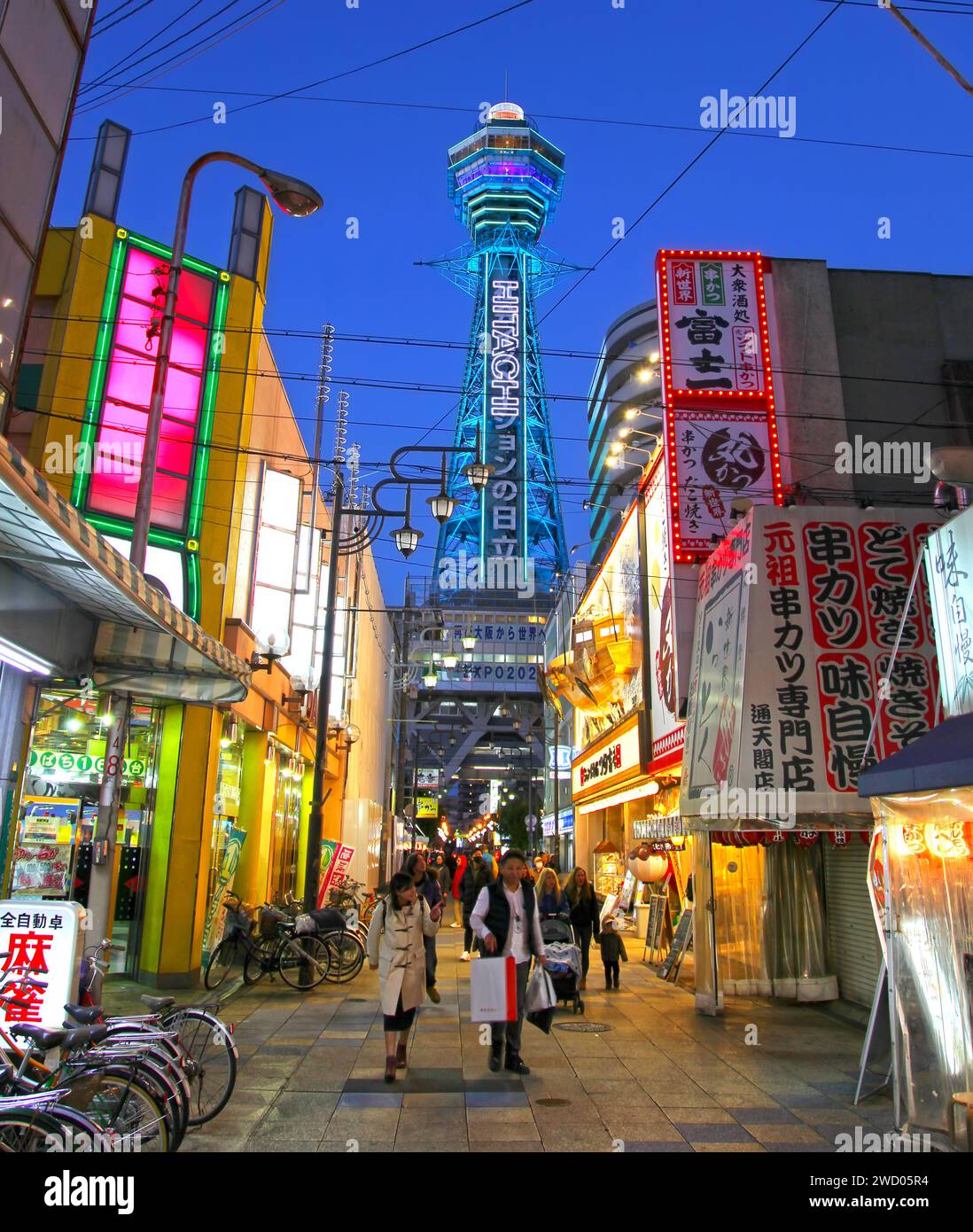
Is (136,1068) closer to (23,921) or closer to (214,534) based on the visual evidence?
(23,921)

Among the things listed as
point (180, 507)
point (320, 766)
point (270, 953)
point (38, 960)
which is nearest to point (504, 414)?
point (320, 766)

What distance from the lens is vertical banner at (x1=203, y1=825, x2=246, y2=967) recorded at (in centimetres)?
1238

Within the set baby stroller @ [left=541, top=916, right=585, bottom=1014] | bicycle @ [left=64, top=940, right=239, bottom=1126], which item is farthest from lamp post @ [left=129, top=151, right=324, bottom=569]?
baby stroller @ [left=541, top=916, right=585, bottom=1014]

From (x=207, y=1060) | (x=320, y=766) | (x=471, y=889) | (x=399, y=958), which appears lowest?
(x=207, y=1060)

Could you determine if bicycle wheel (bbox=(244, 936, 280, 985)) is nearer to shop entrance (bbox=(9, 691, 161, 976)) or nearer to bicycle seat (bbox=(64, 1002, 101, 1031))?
shop entrance (bbox=(9, 691, 161, 976))

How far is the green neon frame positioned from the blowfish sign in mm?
67085

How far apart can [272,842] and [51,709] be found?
25.4 feet

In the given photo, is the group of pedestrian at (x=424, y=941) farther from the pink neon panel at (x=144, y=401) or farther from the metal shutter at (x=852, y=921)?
the pink neon panel at (x=144, y=401)

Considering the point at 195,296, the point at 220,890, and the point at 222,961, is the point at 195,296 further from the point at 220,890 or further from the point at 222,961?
the point at 222,961

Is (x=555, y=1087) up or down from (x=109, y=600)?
down

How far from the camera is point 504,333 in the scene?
84.6 meters

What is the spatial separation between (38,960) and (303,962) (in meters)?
7.31

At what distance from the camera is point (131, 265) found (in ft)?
43.7

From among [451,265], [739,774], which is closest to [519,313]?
[451,265]
